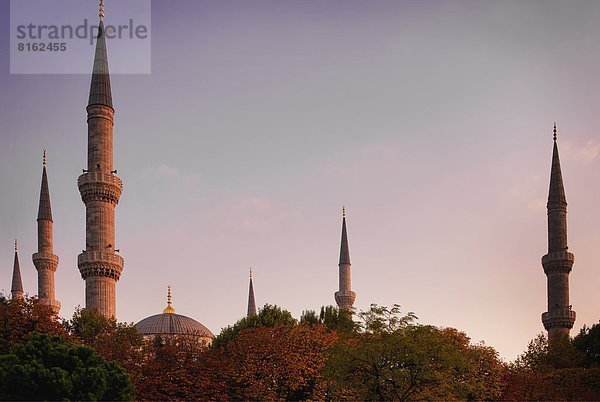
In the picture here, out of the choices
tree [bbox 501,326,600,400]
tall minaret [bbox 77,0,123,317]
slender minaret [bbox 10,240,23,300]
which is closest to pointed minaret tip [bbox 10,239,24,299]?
slender minaret [bbox 10,240,23,300]

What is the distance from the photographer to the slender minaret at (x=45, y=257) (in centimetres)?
6091

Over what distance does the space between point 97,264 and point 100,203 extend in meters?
4.29

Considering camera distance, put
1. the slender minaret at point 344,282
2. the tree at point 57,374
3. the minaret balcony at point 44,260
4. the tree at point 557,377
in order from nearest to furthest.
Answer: the tree at point 57,374, the tree at point 557,377, the minaret balcony at point 44,260, the slender minaret at point 344,282

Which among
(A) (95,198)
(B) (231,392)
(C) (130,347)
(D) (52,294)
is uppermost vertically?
(A) (95,198)

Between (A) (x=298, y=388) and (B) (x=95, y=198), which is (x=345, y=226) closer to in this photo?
(B) (x=95, y=198)

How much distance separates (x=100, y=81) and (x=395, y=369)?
31.8m

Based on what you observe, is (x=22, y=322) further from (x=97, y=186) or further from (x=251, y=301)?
(x=251, y=301)

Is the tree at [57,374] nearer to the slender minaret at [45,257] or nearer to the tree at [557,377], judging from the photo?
the tree at [557,377]

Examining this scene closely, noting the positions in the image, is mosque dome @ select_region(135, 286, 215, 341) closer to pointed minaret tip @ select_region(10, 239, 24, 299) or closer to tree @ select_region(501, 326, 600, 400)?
pointed minaret tip @ select_region(10, 239, 24, 299)

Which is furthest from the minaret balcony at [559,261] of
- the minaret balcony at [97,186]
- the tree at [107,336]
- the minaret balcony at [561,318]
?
the minaret balcony at [97,186]

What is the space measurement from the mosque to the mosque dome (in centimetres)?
1967

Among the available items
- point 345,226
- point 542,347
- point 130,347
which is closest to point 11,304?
point 130,347

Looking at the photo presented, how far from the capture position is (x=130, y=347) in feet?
130

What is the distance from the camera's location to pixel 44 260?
6078cm
